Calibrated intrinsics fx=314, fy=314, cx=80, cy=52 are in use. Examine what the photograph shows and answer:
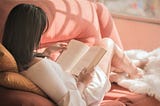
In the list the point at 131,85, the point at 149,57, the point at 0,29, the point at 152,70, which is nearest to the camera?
the point at 0,29

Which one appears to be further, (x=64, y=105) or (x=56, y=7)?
(x=56, y=7)

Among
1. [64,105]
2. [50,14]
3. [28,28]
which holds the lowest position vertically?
[64,105]

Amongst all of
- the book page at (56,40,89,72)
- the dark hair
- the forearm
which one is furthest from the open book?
the dark hair

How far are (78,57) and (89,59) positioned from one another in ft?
0.35

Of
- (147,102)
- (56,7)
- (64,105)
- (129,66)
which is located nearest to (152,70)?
(129,66)

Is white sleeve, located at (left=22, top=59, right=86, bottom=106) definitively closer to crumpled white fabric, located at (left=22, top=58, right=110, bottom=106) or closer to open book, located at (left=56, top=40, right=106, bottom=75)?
crumpled white fabric, located at (left=22, top=58, right=110, bottom=106)

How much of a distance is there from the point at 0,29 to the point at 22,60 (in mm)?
501

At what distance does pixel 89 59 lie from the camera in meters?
2.10

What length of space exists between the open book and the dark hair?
0.48m

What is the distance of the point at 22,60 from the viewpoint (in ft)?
5.27

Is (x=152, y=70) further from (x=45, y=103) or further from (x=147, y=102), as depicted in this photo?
(x=45, y=103)

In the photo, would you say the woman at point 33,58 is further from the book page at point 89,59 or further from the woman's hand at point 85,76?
the book page at point 89,59

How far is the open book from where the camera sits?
6.63ft

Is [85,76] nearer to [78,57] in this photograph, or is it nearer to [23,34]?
[78,57]
